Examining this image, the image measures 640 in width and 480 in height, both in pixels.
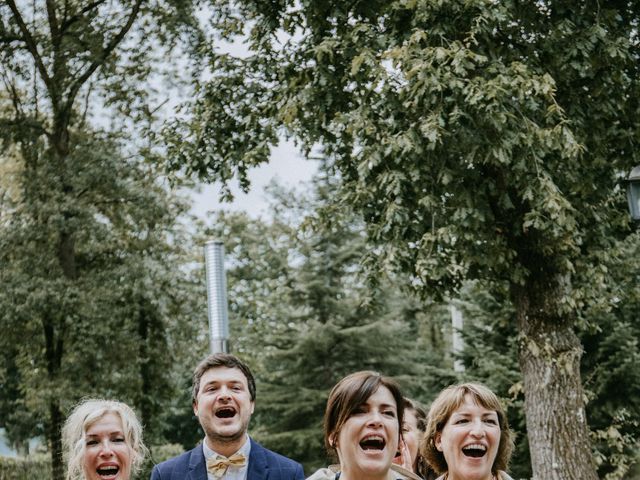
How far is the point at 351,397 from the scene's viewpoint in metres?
3.50

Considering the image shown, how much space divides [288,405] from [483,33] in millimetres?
19299

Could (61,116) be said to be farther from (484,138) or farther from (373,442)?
(373,442)

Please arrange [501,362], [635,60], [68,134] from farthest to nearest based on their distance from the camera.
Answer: [68,134], [501,362], [635,60]

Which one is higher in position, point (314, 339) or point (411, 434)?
point (314, 339)

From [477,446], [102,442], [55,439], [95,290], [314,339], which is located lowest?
[55,439]

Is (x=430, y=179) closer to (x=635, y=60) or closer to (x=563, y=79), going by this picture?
(x=563, y=79)

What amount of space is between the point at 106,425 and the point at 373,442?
1364 mm

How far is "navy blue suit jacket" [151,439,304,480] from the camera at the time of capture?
14.5 feet

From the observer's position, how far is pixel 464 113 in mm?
9367

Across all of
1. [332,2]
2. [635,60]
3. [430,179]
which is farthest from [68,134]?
[635,60]

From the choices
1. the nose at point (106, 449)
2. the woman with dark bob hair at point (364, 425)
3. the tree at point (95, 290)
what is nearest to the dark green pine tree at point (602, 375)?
the tree at point (95, 290)

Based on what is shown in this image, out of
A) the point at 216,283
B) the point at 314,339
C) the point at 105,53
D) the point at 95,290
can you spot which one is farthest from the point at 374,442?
the point at 314,339

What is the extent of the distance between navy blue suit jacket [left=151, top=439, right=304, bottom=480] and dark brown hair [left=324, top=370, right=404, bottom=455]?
0.92 meters

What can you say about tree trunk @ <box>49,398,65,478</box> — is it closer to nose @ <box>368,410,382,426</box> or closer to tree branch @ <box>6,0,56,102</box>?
tree branch @ <box>6,0,56,102</box>
